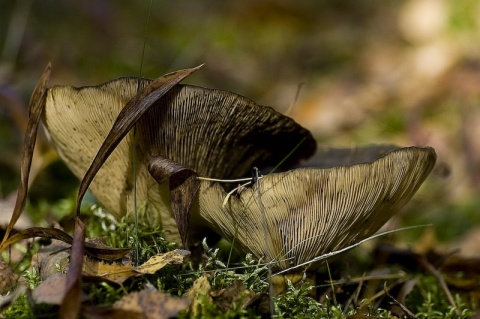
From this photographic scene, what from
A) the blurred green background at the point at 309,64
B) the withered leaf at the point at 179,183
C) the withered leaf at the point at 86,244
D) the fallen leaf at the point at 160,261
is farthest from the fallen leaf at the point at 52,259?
the blurred green background at the point at 309,64

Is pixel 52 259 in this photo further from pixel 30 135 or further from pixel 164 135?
pixel 164 135

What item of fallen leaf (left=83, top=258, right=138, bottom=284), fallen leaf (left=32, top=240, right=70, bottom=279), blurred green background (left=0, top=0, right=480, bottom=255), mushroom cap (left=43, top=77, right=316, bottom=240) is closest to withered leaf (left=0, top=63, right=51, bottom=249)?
mushroom cap (left=43, top=77, right=316, bottom=240)

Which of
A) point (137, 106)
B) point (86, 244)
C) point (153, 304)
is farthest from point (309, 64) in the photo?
point (153, 304)

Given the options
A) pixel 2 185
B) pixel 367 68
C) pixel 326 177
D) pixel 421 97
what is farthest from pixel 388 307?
pixel 367 68

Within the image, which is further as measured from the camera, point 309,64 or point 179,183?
point 309,64

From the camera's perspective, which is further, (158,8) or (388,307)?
(158,8)

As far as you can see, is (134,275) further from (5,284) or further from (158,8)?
(158,8)
